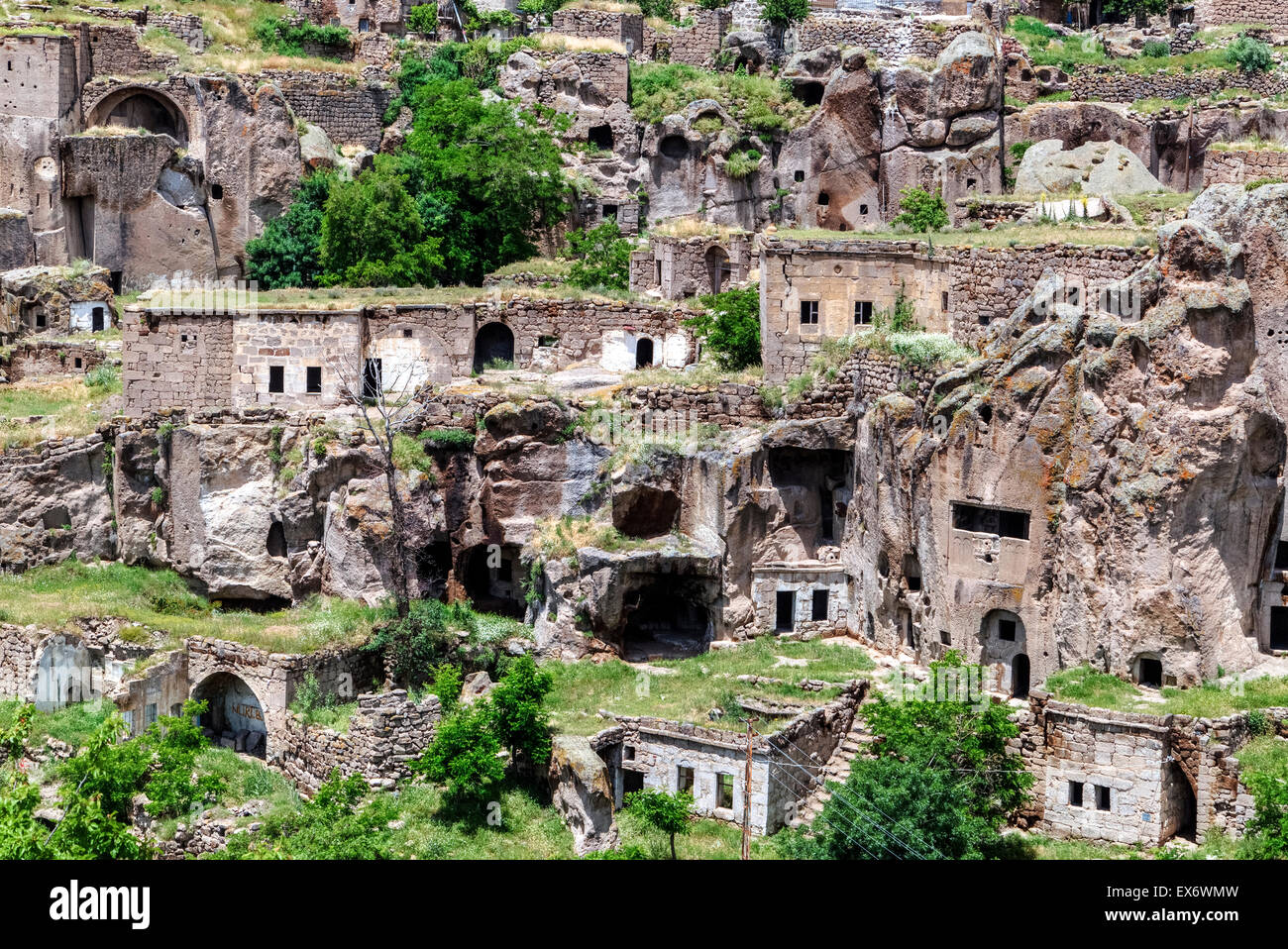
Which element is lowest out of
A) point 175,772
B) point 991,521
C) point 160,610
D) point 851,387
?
point 175,772

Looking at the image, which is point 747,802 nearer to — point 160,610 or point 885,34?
point 160,610

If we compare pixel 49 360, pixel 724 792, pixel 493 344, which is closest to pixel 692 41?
pixel 493 344

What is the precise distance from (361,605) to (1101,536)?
A: 649 inches

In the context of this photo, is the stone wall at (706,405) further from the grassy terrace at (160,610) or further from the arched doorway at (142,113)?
the arched doorway at (142,113)

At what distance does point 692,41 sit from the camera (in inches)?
2606

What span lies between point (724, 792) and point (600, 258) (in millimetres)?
20138

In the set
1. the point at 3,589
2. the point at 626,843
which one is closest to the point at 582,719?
the point at 626,843

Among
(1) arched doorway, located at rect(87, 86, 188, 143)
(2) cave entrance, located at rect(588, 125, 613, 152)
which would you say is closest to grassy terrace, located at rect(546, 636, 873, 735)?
(2) cave entrance, located at rect(588, 125, 613, 152)

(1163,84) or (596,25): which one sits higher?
(596,25)

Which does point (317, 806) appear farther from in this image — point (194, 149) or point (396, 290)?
point (194, 149)

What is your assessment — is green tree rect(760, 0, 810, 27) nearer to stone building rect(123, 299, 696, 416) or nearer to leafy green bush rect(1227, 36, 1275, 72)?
leafy green bush rect(1227, 36, 1275, 72)

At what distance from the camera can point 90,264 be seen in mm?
58812

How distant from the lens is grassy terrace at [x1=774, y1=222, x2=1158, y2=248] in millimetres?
47000

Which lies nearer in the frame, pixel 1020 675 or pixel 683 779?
pixel 683 779
